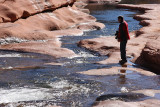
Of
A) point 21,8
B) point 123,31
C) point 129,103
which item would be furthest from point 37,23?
point 129,103

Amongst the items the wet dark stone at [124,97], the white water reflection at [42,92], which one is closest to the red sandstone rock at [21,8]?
the white water reflection at [42,92]

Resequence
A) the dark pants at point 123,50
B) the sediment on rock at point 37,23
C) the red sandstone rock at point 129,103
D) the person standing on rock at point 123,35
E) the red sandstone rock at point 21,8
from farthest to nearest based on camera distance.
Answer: the red sandstone rock at point 21,8, the sediment on rock at point 37,23, the dark pants at point 123,50, the person standing on rock at point 123,35, the red sandstone rock at point 129,103

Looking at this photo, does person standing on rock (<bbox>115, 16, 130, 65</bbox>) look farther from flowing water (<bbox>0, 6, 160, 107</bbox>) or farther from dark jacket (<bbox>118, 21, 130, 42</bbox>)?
flowing water (<bbox>0, 6, 160, 107</bbox>)

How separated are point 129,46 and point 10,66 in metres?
5.52

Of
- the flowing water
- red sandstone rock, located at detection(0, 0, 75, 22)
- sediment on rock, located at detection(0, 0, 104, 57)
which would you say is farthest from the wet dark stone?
red sandstone rock, located at detection(0, 0, 75, 22)

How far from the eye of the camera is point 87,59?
484 inches

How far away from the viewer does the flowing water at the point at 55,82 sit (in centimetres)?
744

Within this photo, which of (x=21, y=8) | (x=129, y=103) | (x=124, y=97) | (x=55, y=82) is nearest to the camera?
(x=129, y=103)

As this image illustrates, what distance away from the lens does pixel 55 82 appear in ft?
29.3

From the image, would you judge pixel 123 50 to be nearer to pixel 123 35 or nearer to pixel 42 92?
pixel 123 35

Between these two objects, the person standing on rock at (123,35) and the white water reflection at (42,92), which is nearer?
the white water reflection at (42,92)

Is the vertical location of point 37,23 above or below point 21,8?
below

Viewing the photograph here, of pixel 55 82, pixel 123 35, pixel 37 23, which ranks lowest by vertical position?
pixel 37 23

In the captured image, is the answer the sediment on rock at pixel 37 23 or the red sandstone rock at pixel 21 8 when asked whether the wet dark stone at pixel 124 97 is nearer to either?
the sediment on rock at pixel 37 23
